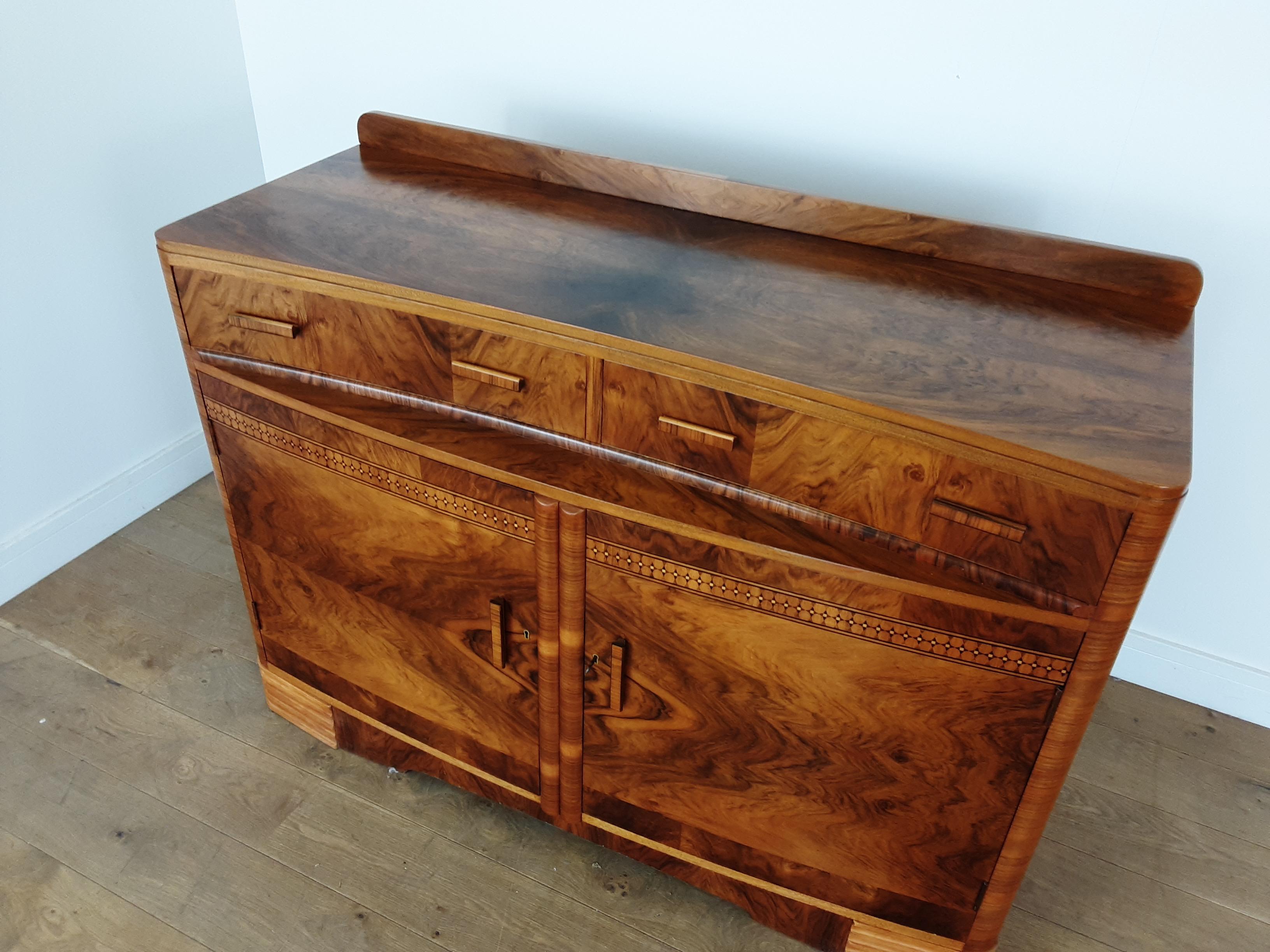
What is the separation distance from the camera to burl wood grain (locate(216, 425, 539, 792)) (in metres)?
1.20

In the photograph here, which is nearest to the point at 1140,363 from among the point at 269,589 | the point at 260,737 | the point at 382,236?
the point at 382,236

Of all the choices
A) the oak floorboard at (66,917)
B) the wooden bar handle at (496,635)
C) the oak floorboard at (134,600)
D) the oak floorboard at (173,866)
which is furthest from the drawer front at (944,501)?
the oak floorboard at (134,600)

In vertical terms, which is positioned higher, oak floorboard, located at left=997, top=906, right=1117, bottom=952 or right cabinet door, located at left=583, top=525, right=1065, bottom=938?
right cabinet door, located at left=583, top=525, right=1065, bottom=938

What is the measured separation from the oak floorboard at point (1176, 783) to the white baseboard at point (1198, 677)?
125 mm

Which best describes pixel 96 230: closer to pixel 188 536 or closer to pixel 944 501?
pixel 188 536

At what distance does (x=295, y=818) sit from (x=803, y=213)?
3.65 ft

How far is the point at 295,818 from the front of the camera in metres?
1.44

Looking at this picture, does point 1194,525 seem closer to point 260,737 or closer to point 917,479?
point 917,479

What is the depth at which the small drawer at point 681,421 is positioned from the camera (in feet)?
3.22

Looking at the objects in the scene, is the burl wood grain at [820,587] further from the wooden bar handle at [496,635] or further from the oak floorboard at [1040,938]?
the oak floorboard at [1040,938]

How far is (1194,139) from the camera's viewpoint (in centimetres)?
125

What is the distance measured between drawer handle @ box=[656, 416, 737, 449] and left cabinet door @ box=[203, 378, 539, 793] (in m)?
0.18

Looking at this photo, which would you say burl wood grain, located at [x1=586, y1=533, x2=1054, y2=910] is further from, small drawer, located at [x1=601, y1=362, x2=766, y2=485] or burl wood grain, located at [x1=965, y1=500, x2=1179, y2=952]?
small drawer, located at [x1=601, y1=362, x2=766, y2=485]

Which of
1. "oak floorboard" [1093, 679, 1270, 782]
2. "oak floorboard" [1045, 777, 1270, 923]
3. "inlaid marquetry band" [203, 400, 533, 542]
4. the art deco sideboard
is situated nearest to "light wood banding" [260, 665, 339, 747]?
the art deco sideboard
